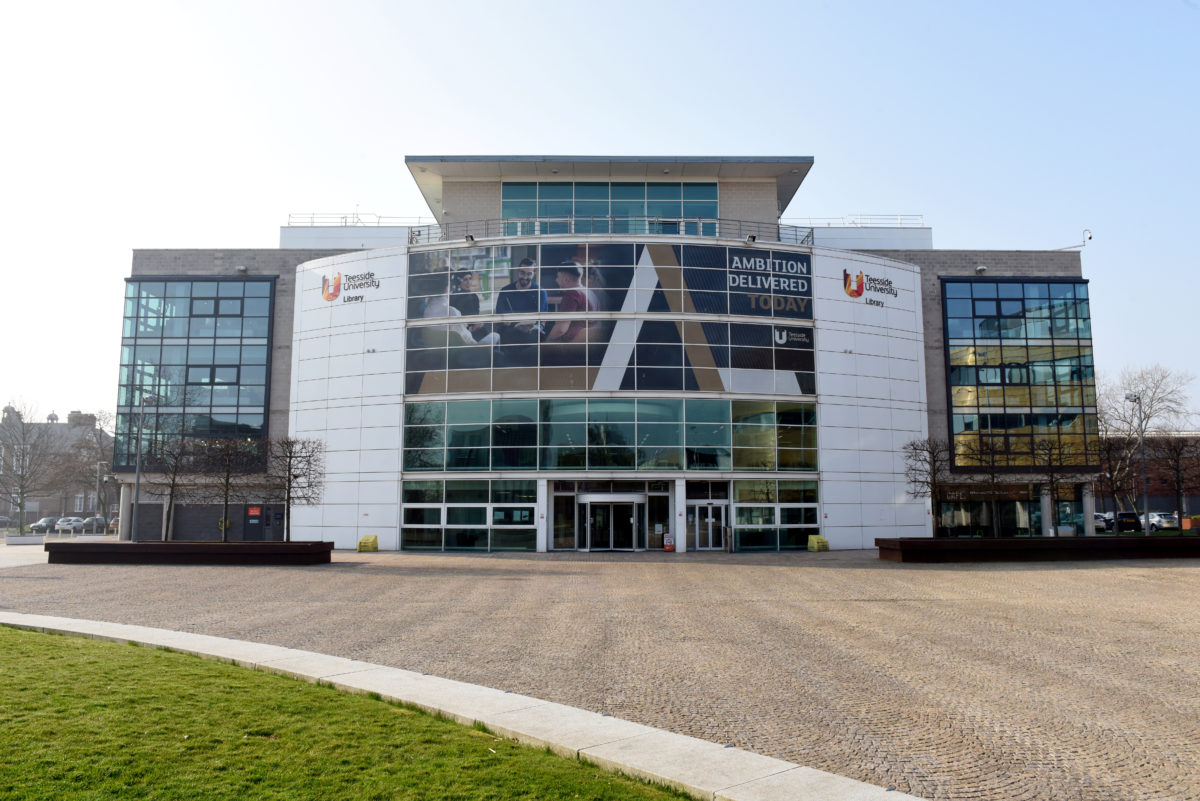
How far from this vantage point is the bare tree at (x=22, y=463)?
72125mm

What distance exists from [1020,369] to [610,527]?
88.8 ft

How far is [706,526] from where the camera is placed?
134 feet

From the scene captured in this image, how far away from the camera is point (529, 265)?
41125 millimetres

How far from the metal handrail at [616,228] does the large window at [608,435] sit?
27.3 feet

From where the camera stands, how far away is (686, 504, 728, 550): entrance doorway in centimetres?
4069

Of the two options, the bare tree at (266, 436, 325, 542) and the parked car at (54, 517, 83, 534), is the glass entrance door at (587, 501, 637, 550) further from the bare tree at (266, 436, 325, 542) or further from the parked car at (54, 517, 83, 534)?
the parked car at (54, 517, 83, 534)

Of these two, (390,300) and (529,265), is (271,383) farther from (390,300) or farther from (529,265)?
(529,265)

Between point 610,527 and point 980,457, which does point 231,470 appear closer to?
point 610,527

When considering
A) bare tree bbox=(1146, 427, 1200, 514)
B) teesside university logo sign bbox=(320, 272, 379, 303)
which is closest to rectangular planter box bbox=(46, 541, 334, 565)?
teesside university logo sign bbox=(320, 272, 379, 303)

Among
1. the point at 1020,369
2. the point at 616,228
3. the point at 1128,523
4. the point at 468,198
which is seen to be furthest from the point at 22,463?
the point at 1128,523

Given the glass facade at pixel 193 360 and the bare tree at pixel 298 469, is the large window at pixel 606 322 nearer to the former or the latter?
the bare tree at pixel 298 469

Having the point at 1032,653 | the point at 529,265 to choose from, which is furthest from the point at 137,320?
the point at 1032,653

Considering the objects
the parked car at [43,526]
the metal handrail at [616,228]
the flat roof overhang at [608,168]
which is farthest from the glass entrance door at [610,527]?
the parked car at [43,526]

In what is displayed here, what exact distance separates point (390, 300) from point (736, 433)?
18201 millimetres
